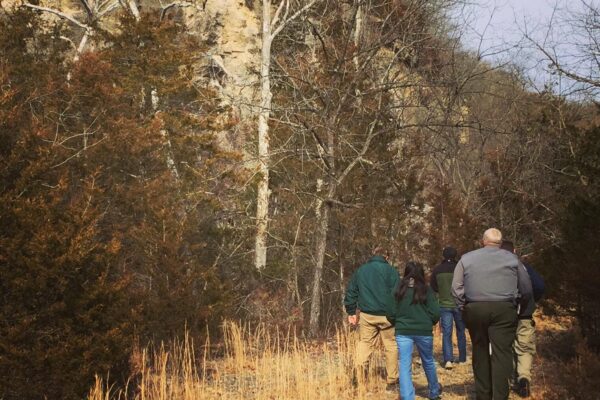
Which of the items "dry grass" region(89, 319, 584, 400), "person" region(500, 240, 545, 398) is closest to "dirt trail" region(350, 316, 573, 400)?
"dry grass" region(89, 319, 584, 400)

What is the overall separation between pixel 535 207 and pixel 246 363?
43.9 feet

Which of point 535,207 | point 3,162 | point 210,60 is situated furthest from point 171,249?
point 210,60

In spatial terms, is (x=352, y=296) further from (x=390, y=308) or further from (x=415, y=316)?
(x=415, y=316)

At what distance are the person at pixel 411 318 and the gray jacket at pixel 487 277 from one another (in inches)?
24.8

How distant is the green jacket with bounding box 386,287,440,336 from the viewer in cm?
614

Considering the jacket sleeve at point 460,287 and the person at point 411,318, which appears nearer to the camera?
the jacket sleeve at point 460,287

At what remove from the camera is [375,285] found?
272 inches

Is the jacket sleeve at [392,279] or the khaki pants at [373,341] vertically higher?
the jacket sleeve at [392,279]

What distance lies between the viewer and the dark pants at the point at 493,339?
5340 mm

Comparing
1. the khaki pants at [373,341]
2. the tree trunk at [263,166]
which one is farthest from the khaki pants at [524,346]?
the tree trunk at [263,166]

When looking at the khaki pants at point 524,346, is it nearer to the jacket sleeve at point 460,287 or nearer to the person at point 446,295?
the jacket sleeve at point 460,287

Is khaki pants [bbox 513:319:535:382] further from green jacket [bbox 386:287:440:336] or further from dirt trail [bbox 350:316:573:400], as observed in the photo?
green jacket [bbox 386:287:440:336]

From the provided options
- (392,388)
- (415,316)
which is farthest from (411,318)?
(392,388)

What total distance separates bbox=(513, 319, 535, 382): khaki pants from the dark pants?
3.50ft
